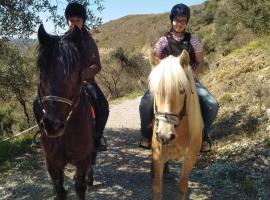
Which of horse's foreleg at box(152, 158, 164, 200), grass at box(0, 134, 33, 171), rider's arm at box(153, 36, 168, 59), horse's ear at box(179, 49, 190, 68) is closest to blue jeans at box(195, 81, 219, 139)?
rider's arm at box(153, 36, 168, 59)

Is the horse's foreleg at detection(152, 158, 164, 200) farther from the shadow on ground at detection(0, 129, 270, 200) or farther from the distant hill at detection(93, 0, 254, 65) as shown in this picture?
the distant hill at detection(93, 0, 254, 65)

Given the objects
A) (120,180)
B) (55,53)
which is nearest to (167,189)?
(120,180)

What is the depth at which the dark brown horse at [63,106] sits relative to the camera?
391cm

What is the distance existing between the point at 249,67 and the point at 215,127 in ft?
8.27

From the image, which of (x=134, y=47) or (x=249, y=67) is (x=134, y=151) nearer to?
(x=249, y=67)

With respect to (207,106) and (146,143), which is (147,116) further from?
(207,106)

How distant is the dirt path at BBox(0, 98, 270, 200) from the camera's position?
6367 mm

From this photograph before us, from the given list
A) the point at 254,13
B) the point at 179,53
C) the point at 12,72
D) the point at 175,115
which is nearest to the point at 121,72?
the point at 254,13

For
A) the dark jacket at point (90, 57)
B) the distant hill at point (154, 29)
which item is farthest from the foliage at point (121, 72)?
the dark jacket at point (90, 57)

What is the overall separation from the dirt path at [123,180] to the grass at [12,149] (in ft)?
0.86

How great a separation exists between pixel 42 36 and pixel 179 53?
2.14 m

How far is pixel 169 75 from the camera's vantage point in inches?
174

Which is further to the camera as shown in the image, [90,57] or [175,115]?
[90,57]

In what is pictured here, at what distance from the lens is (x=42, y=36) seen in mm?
4176
